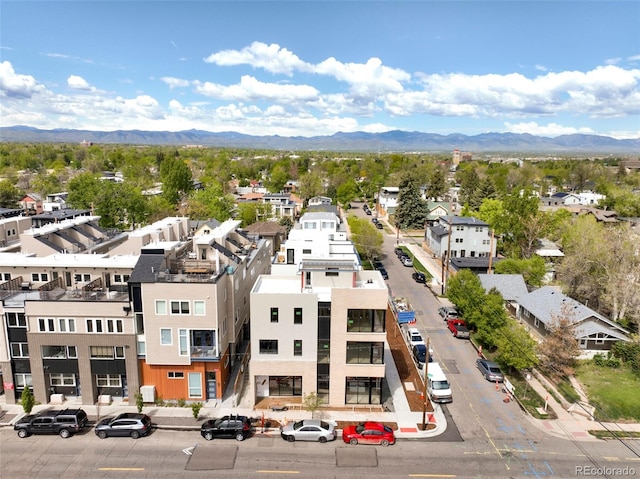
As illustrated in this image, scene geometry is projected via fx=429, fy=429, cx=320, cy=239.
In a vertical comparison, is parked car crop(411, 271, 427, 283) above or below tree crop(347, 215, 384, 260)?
below

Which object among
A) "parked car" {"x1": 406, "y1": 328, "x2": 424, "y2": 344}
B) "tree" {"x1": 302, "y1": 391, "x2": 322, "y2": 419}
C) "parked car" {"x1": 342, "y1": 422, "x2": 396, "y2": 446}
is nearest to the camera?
"parked car" {"x1": 342, "y1": 422, "x2": 396, "y2": 446}

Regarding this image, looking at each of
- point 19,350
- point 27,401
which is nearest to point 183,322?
point 27,401

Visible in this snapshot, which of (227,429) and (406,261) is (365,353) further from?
(406,261)

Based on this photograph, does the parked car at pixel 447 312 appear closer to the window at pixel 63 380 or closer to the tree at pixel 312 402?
the tree at pixel 312 402

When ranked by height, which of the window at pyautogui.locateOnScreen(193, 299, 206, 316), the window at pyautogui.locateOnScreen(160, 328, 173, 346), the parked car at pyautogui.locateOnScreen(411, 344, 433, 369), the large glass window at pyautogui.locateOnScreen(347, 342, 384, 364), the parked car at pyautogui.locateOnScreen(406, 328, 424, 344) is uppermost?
the window at pyautogui.locateOnScreen(193, 299, 206, 316)

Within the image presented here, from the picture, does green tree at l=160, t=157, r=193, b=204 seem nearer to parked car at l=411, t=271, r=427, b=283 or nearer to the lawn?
Answer: parked car at l=411, t=271, r=427, b=283

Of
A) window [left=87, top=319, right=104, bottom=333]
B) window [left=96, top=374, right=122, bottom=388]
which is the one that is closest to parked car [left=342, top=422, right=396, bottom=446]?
window [left=96, top=374, right=122, bottom=388]
